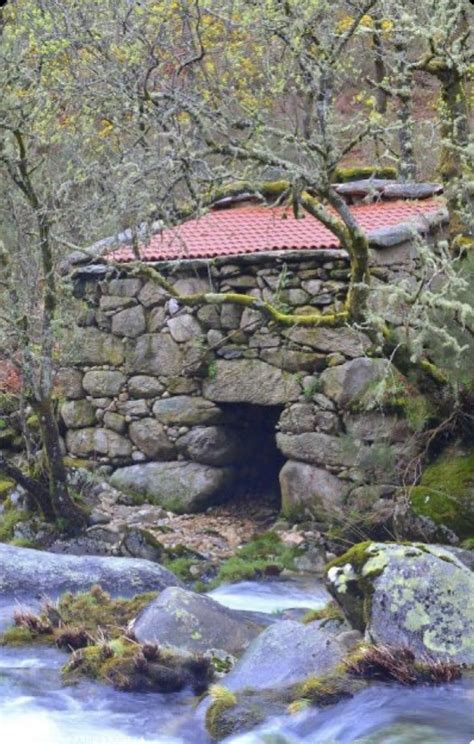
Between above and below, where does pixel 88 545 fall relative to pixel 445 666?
below

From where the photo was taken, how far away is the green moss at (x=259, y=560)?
11.5 m

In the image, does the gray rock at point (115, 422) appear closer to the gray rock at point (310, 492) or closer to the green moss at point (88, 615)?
the gray rock at point (310, 492)

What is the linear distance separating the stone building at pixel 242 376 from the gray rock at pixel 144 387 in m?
0.02

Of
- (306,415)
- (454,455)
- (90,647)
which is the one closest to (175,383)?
(306,415)

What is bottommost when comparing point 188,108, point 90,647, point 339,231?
point 90,647

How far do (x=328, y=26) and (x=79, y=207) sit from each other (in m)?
3.63

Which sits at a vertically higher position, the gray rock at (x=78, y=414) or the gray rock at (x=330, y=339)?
the gray rock at (x=330, y=339)

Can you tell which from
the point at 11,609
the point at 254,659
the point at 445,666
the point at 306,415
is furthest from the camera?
the point at 306,415

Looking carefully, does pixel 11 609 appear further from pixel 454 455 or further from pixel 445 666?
pixel 454 455

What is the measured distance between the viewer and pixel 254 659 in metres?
7.42

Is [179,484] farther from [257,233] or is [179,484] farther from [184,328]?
[257,233]

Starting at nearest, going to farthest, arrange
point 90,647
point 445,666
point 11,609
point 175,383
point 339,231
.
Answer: point 445,666 < point 90,647 < point 11,609 < point 339,231 < point 175,383

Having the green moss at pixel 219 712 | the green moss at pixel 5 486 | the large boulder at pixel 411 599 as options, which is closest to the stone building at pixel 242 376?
the green moss at pixel 5 486

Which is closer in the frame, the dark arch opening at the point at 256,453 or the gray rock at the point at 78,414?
the dark arch opening at the point at 256,453
